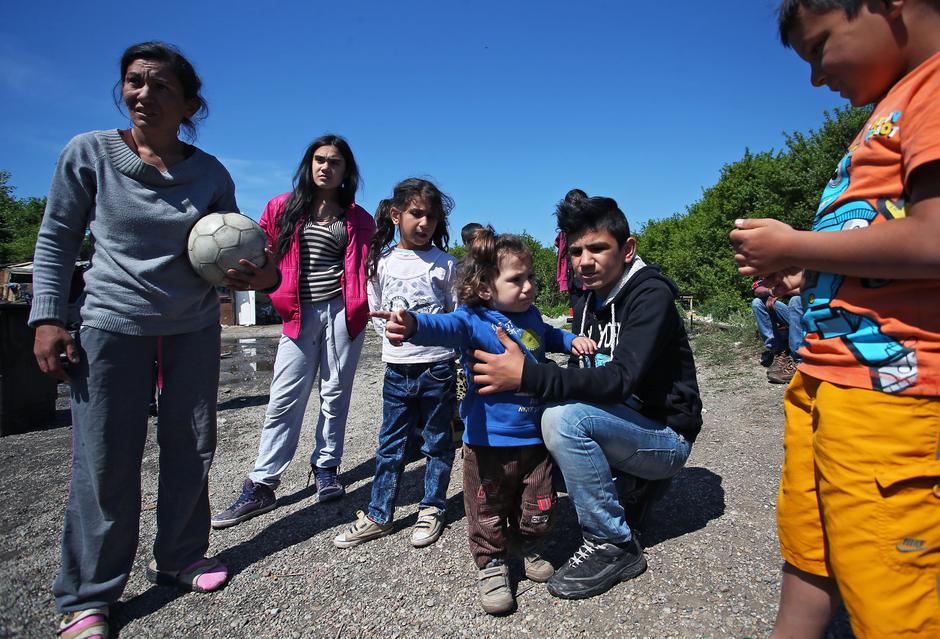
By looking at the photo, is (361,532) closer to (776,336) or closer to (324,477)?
(324,477)

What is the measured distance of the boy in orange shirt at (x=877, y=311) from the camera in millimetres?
1214

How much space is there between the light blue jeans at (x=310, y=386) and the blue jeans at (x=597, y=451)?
5.27ft

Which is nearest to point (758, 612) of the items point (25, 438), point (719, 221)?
point (25, 438)

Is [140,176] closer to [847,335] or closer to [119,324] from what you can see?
[119,324]

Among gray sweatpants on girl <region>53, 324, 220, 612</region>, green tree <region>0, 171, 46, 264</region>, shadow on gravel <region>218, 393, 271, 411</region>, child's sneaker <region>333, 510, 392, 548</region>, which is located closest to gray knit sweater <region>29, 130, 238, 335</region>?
gray sweatpants on girl <region>53, 324, 220, 612</region>

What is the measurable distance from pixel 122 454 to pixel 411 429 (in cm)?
140

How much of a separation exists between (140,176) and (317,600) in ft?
6.72

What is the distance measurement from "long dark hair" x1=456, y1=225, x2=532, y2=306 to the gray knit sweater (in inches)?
51.1

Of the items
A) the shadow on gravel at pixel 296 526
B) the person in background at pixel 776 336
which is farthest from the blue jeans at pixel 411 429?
the person in background at pixel 776 336

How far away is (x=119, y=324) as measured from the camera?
2176 millimetres

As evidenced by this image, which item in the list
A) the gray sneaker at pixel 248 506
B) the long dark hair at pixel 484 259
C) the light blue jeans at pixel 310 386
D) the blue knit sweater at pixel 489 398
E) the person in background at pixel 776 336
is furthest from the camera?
the person in background at pixel 776 336

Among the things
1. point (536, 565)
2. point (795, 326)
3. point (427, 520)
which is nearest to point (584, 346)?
point (536, 565)

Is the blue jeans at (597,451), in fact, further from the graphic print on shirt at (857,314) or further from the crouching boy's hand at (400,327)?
the graphic print on shirt at (857,314)

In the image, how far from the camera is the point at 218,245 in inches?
89.0
